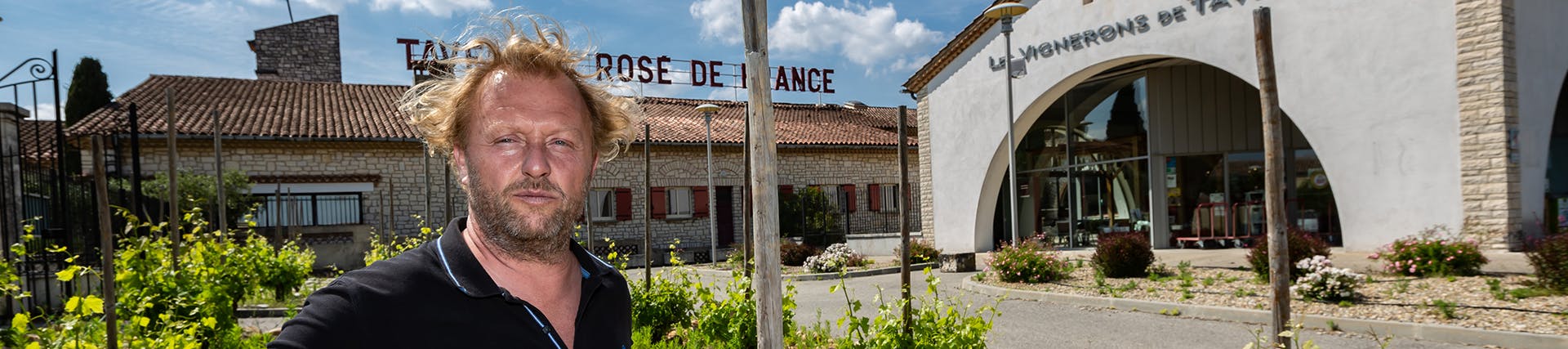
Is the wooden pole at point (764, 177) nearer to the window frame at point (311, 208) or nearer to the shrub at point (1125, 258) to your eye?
the shrub at point (1125, 258)

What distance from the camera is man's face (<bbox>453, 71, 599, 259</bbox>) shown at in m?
1.63

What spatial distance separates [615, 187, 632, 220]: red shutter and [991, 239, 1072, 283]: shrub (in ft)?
47.6

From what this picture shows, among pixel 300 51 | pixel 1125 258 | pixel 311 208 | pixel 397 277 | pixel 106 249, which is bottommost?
pixel 1125 258

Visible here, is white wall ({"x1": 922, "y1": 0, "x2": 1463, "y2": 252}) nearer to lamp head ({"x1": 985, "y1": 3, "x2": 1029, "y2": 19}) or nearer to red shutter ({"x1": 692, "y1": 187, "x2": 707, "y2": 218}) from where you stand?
lamp head ({"x1": 985, "y1": 3, "x2": 1029, "y2": 19})

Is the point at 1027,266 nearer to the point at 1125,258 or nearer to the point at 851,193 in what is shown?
the point at 1125,258

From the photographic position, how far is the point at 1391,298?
7.94m

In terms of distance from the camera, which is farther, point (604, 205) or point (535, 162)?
point (604, 205)

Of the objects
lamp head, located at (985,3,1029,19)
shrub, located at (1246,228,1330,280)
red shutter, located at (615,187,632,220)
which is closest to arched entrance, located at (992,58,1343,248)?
lamp head, located at (985,3,1029,19)

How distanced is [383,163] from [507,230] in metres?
21.9

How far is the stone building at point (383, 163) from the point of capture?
19.5 meters

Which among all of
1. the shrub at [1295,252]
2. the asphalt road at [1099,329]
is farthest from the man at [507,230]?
the shrub at [1295,252]

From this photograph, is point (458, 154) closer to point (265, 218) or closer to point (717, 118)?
Answer: point (265, 218)

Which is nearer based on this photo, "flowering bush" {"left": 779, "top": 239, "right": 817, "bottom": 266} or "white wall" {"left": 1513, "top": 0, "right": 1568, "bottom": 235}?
"white wall" {"left": 1513, "top": 0, "right": 1568, "bottom": 235}

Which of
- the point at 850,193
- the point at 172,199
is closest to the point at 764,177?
the point at 172,199
